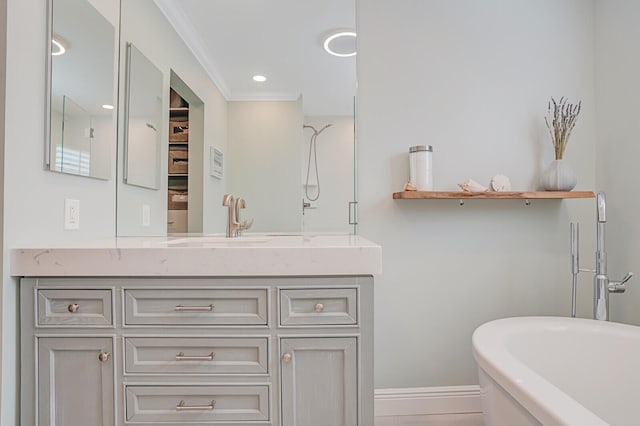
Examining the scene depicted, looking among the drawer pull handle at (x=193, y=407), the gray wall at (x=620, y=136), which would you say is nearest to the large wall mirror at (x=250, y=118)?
the drawer pull handle at (x=193, y=407)

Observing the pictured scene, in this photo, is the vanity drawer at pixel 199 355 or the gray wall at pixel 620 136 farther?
the gray wall at pixel 620 136

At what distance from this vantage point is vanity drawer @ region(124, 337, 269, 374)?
1254mm

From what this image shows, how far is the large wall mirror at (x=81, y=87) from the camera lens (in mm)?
1458

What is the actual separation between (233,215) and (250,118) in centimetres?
50

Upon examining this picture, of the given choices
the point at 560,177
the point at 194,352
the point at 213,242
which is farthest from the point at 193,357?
the point at 560,177

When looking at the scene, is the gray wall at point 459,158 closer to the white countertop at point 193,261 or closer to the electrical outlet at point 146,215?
the white countertop at point 193,261

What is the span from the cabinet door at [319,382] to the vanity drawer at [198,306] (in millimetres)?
149

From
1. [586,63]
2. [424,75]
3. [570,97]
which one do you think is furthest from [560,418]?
[586,63]

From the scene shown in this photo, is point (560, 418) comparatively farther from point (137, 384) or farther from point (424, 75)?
point (424, 75)

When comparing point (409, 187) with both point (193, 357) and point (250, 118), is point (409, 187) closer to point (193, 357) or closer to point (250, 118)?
point (250, 118)

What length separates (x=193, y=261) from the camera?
1.25m

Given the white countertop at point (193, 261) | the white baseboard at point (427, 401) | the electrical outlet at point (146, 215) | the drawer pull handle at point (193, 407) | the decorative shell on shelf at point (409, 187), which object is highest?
the decorative shell on shelf at point (409, 187)

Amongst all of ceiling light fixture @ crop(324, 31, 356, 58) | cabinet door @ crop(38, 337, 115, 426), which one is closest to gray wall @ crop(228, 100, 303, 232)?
ceiling light fixture @ crop(324, 31, 356, 58)

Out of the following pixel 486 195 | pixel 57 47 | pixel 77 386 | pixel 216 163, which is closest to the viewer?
pixel 77 386
